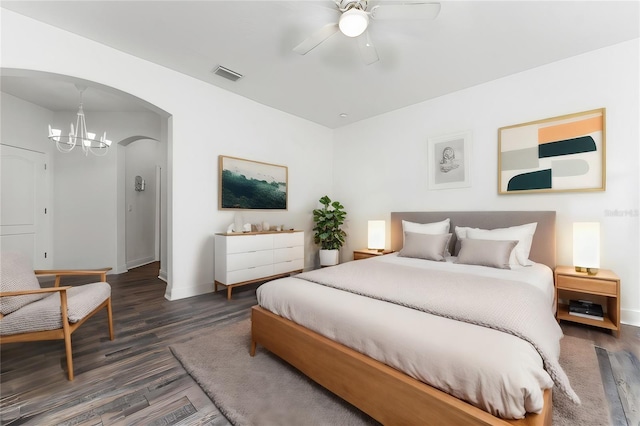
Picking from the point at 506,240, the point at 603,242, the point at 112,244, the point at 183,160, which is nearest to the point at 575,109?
the point at 603,242

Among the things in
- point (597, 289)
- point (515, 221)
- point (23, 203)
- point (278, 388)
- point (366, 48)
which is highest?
point (366, 48)

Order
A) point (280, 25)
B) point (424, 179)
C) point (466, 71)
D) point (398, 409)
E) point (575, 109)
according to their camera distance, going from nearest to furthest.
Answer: point (398, 409) → point (280, 25) → point (575, 109) → point (466, 71) → point (424, 179)

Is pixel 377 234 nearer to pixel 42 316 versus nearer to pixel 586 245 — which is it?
pixel 586 245

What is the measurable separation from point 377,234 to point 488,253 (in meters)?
1.71

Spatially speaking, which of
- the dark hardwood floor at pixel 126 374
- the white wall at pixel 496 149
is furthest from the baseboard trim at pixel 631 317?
the dark hardwood floor at pixel 126 374

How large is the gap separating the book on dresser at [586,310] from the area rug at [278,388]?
0.37 meters

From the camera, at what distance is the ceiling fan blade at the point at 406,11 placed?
74.2 inches

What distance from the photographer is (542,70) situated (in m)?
3.08

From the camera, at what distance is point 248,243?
3623 mm

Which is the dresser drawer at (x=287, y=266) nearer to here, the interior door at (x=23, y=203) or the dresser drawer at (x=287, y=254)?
the dresser drawer at (x=287, y=254)

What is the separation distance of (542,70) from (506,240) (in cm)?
209

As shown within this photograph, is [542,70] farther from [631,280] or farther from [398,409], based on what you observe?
[398,409]

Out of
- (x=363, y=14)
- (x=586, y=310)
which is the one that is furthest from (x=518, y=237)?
(x=363, y=14)

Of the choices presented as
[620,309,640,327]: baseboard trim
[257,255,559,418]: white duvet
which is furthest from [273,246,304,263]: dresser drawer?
[620,309,640,327]: baseboard trim
